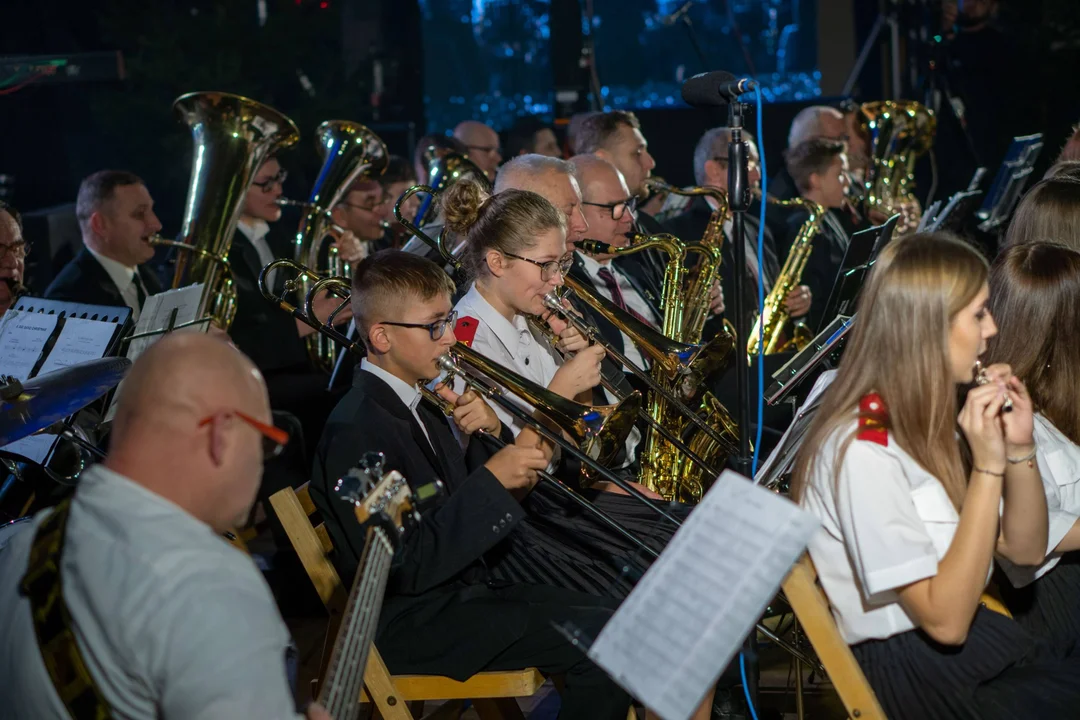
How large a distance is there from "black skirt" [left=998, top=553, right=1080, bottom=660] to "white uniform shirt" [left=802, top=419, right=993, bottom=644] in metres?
0.62

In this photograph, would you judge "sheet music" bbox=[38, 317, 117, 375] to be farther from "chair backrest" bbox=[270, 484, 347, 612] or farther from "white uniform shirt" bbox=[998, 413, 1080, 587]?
"white uniform shirt" bbox=[998, 413, 1080, 587]

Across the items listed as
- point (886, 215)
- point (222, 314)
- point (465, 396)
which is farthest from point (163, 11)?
point (465, 396)

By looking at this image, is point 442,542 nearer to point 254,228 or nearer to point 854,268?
point 854,268

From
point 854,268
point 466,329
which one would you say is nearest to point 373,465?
point 466,329

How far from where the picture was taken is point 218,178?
14.5 feet

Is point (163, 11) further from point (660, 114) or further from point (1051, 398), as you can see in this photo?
point (1051, 398)

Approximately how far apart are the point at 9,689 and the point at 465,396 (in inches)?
52.2

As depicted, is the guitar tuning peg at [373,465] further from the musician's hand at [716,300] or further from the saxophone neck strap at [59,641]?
the musician's hand at [716,300]

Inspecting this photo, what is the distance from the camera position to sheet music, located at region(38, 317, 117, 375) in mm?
2797

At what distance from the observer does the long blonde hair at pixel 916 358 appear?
2037mm

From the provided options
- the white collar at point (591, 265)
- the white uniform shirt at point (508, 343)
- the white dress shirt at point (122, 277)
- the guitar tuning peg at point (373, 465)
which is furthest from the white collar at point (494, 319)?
the white dress shirt at point (122, 277)

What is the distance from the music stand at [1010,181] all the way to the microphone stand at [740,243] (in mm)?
2841

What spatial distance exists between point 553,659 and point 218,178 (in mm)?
2690

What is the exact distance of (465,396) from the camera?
2693 mm
